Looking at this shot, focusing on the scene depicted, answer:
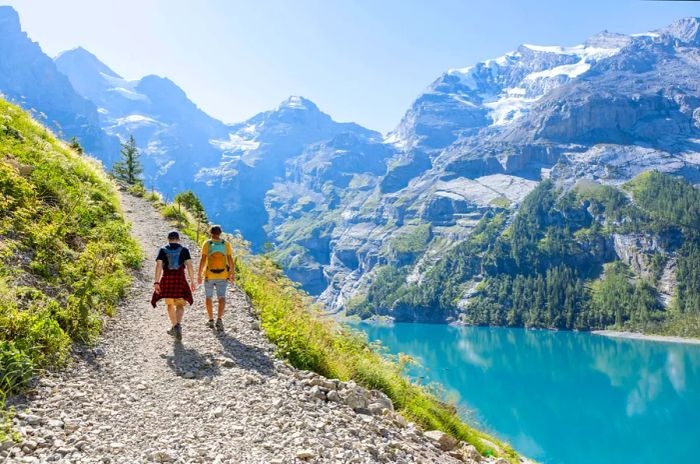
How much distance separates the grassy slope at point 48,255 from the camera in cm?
856

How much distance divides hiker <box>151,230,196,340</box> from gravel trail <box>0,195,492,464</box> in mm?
656

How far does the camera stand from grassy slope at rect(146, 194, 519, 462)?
36.4 feet

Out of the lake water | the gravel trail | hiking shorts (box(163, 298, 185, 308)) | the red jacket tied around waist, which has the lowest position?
the lake water

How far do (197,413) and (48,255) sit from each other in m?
7.33

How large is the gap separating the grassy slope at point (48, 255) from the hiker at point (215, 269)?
2.53 meters

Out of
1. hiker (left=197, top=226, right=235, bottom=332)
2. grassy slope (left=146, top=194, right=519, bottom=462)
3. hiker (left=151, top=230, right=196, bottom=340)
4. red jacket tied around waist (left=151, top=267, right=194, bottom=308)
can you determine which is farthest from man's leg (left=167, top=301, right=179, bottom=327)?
grassy slope (left=146, top=194, right=519, bottom=462)

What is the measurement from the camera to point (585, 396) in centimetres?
10812

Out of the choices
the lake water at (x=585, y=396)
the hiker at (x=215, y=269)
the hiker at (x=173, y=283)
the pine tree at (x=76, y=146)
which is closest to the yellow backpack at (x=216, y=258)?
Answer: the hiker at (x=215, y=269)

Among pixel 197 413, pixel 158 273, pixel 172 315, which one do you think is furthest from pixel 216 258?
pixel 197 413

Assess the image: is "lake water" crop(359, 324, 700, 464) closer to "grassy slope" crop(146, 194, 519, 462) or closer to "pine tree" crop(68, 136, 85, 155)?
"grassy slope" crop(146, 194, 519, 462)

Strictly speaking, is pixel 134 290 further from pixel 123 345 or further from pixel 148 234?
pixel 148 234

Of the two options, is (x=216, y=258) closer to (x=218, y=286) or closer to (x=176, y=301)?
(x=218, y=286)

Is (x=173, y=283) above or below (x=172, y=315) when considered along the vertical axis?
above

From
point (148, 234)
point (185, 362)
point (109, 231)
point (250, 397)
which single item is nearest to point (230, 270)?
point (185, 362)
